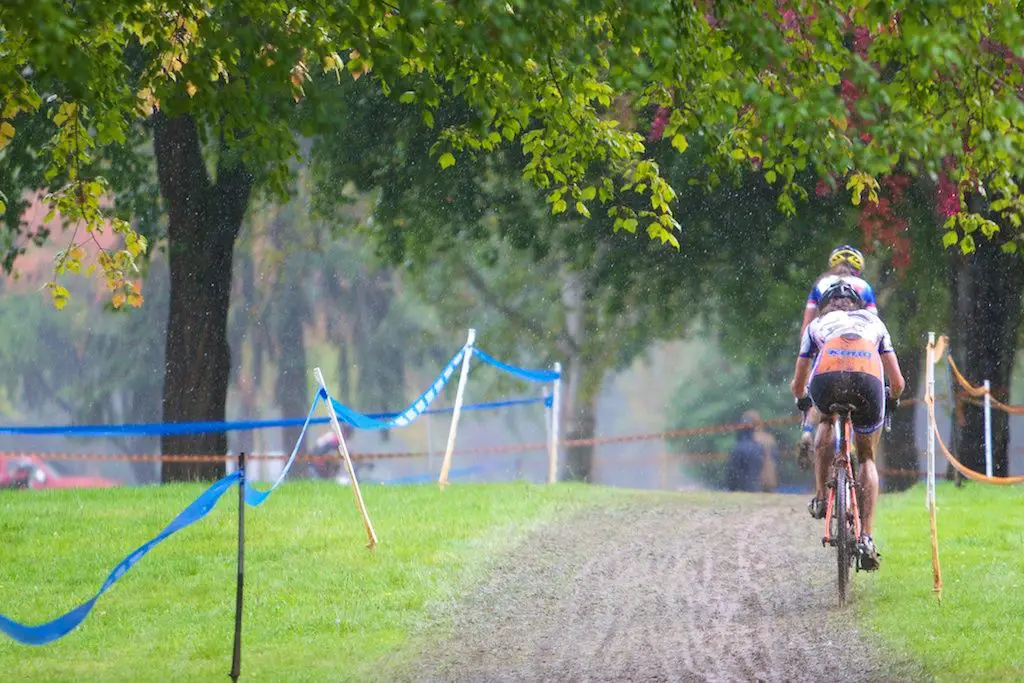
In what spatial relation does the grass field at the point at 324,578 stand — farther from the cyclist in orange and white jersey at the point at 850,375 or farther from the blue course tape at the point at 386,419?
the blue course tape at the point at 386,419

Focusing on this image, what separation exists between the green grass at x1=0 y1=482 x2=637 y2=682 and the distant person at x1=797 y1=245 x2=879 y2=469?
8.57 feet

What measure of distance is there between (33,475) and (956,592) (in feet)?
135

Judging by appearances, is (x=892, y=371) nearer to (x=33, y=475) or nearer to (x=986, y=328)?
(x=986, y=328)

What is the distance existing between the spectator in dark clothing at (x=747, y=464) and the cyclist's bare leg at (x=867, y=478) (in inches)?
737

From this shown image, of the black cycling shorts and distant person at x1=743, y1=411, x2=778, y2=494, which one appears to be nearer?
the black cycling shorts

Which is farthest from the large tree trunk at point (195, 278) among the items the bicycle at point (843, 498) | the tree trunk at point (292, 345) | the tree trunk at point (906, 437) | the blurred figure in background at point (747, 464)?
the tree trunk at point (292, 345)

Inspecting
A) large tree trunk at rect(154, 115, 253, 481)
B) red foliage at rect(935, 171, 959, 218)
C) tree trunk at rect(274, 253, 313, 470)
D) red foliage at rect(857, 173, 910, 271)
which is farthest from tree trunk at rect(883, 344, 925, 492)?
tree trunk at rect(274, 253, 313, 470)

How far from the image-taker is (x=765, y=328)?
90.2 ft

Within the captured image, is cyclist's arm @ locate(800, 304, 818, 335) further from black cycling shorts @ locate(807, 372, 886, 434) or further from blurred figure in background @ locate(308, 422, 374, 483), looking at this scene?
blurred figure in background @ locate(308, 422, 374, 483)

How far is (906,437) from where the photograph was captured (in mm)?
27828

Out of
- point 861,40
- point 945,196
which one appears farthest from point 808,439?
point 861,40

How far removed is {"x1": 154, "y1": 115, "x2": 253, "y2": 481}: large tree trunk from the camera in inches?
771

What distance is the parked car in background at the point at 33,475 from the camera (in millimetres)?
46150

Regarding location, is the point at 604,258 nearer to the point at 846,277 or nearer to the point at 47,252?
the point at 846,277
